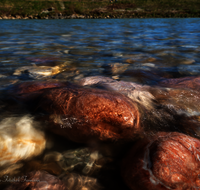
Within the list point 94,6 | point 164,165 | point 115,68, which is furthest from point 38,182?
point 94,6

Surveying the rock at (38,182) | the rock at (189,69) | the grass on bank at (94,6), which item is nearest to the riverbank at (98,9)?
the grass on bank at (94,6)

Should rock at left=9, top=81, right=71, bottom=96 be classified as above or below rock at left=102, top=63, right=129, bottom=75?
above

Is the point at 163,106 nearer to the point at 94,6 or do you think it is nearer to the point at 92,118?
the point at 92,118

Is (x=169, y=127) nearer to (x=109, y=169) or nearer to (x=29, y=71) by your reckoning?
(x=109, y=169)

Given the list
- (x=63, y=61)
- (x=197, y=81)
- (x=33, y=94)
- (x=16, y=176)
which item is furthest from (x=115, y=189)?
(x=63, y=61)

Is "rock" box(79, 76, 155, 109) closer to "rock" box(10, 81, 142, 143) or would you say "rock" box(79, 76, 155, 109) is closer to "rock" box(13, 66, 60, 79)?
"rock" box(10, 81, 142, 143)

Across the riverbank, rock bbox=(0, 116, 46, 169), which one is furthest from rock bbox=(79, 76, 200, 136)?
the riverbank

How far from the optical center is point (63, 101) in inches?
80.1

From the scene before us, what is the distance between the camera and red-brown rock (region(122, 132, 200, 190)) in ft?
4.32

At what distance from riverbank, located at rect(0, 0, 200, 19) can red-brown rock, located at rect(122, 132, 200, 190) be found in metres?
47.3

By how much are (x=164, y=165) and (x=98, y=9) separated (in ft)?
213

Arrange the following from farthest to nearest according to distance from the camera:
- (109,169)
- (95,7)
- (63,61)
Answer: (95,7) < (63,61) < (109,169)

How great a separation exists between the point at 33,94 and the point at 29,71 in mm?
1484

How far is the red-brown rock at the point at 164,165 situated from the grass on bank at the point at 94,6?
169ft
